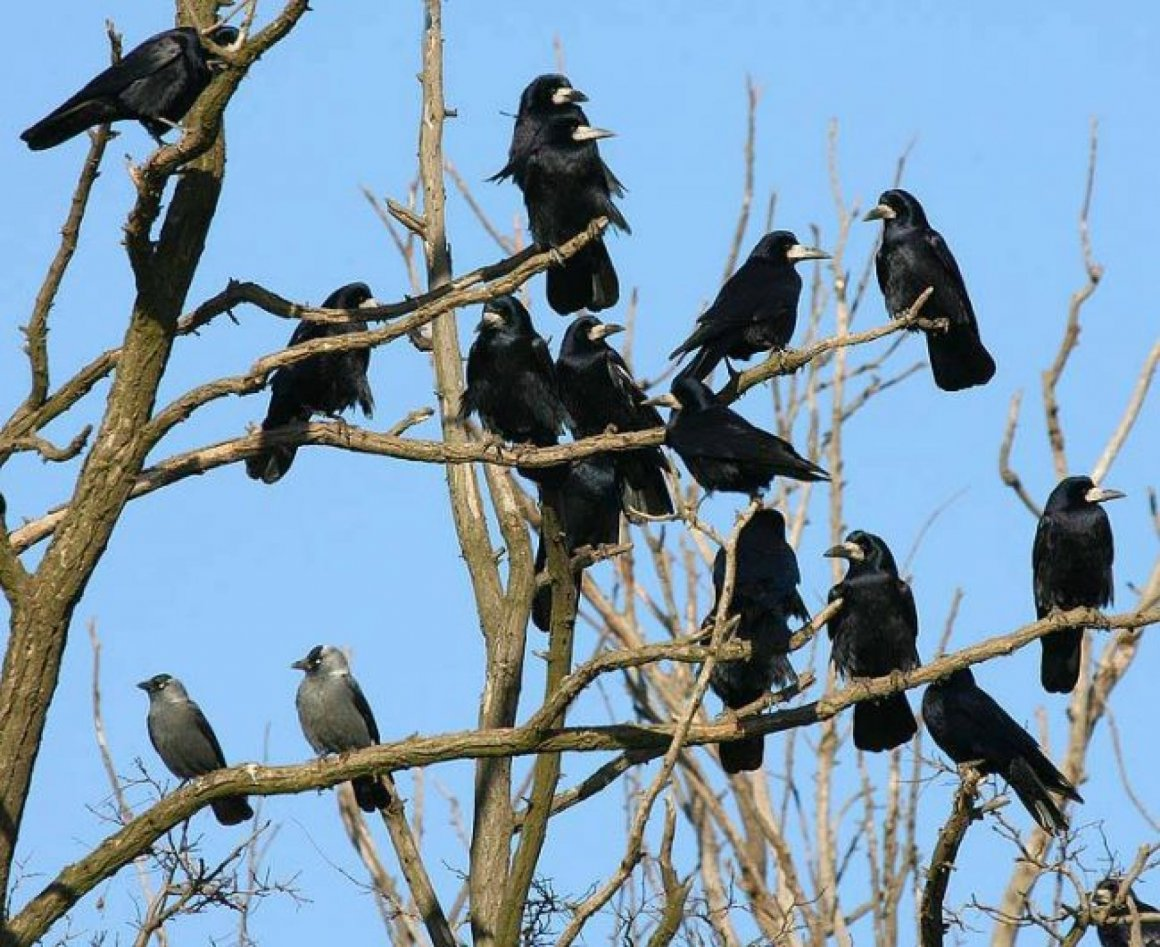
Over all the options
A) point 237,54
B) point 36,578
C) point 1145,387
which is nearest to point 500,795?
point 36,578

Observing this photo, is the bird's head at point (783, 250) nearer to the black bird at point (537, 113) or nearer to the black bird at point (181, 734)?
the black bird at point (537, 113)

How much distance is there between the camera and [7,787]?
7898 millimetres

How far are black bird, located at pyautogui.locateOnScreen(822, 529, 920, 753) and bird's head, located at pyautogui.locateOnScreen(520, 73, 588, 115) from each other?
2577 mm

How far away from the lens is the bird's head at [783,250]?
1113 cm

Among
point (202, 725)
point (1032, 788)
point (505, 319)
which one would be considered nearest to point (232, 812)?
point (202, 725)

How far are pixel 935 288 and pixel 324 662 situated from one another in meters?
3.80

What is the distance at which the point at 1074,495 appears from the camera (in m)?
11.2

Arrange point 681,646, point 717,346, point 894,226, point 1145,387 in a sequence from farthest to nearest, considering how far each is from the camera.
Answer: point 1145,387 → point 894,226 → point 717,346 → point 681,646

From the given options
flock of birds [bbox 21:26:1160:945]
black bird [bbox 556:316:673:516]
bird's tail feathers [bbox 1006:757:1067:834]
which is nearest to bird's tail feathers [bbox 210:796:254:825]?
flock of birds [bbox 21:26:1160:945]

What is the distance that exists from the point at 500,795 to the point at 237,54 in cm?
411

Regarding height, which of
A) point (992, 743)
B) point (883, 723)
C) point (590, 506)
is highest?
point (590, 506)

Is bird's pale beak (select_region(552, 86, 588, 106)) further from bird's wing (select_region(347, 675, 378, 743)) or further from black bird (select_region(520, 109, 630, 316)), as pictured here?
Result: bird's wing (select_region(347, 675, 378, 743))

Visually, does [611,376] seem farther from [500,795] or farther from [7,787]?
[7,787]

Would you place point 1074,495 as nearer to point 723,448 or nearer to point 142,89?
point 723,448
